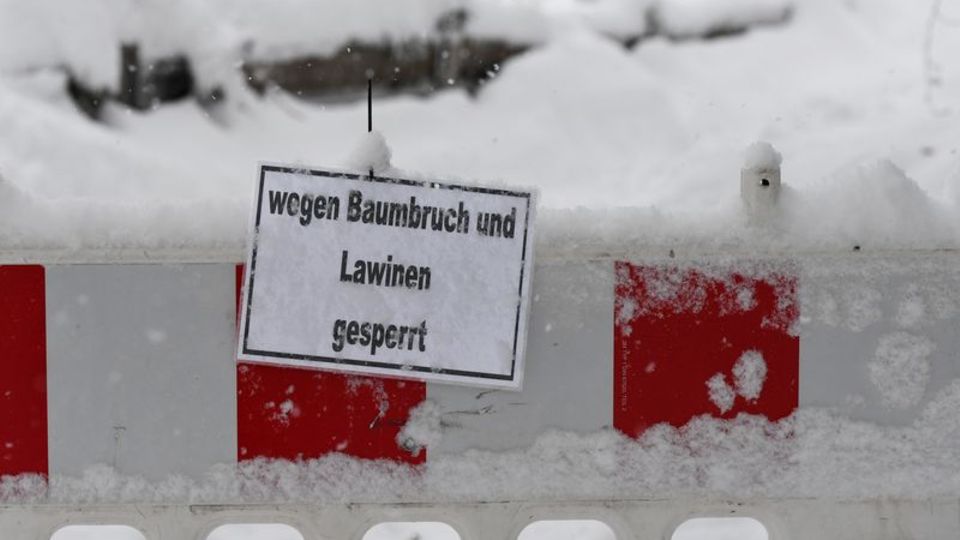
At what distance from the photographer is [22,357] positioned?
150cm

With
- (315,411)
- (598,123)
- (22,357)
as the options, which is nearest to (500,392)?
(315,411)

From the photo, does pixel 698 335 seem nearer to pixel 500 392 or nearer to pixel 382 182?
pixel 500 392

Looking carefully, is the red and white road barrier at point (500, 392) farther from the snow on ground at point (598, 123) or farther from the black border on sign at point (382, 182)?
the snow on ground at point (598, 123)

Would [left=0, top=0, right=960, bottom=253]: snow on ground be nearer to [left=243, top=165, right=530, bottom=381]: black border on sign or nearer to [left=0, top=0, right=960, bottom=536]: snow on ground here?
[left=0, top=0, right=960, bottom=536]: snow on ground

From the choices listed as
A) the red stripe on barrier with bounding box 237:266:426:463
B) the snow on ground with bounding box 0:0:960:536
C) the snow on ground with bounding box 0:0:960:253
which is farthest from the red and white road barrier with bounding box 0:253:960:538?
the snow on ground with bounding box 0:0:960:253

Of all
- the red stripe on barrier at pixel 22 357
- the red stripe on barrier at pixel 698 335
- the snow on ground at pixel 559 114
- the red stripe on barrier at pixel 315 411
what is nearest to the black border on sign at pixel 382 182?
the red stripe on barrier at pixel 315 411

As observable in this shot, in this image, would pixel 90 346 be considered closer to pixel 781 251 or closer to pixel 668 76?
pixel 781 251

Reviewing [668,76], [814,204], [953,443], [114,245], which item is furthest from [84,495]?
[668,76]

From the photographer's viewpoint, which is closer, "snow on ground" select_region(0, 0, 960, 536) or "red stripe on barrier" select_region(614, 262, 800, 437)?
"red stripe on barrier" select_region(614, 262, 800, 437)

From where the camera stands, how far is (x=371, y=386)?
1.52 meters

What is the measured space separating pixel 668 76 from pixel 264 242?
2193mm

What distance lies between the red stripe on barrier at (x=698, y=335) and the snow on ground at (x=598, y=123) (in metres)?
1.21

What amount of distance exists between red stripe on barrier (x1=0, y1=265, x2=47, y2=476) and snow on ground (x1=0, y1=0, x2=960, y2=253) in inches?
48.2

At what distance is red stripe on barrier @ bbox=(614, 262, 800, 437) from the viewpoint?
1524 millimetres
